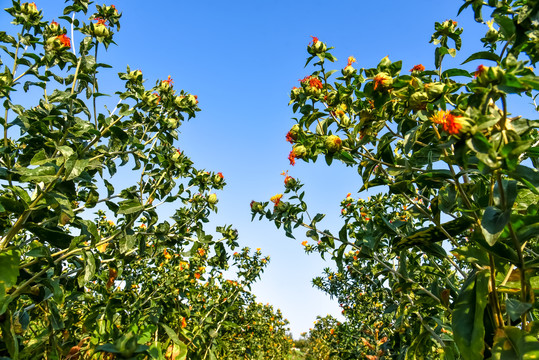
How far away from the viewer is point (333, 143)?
1407 millimetres

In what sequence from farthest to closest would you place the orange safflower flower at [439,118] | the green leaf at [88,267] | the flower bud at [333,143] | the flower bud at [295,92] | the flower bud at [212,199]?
the flower bud at [212,199] < the flower bud at [295,92] < the green leaf at [88,267] < the flower bud at [333,143] < the orange safflower flower at [439,118]

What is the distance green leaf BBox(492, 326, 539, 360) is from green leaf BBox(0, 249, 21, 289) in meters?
1.78

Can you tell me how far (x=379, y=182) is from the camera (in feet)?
4.59

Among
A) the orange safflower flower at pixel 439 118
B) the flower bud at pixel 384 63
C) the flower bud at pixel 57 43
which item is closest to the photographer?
the orange safflower flower at pixel 439 118

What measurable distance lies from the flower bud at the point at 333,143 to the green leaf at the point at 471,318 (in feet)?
2.17

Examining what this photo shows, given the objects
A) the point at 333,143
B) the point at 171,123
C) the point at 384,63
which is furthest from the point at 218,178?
the point at 384,63

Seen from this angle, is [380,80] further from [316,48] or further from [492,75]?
[316,48]

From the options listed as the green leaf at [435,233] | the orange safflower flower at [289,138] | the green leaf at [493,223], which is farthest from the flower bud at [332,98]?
the green leaf at [493,223]

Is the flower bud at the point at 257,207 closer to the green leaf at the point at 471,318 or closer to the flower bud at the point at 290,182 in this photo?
the flower bud at the point at 290,182

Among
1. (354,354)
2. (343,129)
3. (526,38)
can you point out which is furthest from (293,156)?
(354,354)

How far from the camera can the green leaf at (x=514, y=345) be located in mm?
815

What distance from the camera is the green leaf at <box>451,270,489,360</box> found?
3.06 ft

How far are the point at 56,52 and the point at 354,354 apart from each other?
16.4ft

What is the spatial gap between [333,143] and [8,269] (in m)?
1.49
